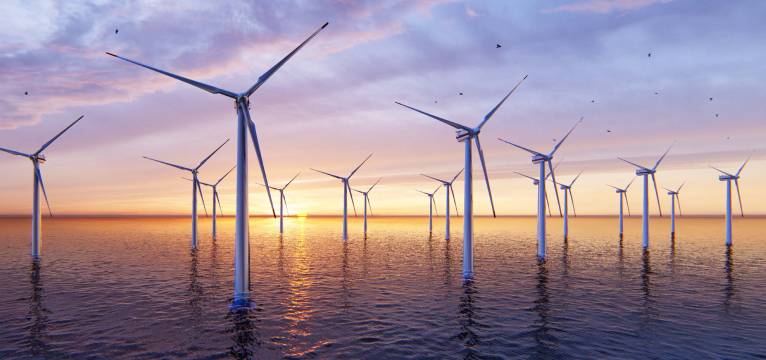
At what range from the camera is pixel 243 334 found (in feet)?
102

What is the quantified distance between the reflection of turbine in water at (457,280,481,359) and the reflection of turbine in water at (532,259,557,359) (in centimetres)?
424

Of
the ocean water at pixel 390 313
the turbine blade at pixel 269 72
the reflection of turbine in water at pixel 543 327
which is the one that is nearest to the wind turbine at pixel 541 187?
the ocean water at pixel 390 313

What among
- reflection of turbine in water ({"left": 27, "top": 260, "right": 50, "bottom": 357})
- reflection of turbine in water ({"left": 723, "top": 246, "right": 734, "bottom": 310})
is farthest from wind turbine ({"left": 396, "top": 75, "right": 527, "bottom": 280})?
reflection of turbine in water ({"left": 27, "top": 260, "right": 50, "bottom": 357})

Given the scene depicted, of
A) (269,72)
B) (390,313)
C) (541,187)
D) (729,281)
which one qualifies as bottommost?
(729,281)

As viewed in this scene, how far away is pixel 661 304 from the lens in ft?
134

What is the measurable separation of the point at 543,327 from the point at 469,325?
6.10 m

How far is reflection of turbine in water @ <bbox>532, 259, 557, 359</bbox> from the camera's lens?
27.0 metres

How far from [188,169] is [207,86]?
6537cm

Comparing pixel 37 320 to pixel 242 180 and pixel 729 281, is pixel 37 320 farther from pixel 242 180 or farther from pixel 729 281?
pixel 729 281

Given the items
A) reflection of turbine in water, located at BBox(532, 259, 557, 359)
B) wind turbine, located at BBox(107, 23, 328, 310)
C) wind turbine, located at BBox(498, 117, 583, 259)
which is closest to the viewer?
reflection of turbine in water, located at BBox(532, 259, 557, 359)

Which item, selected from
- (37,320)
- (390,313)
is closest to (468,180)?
(390,313)

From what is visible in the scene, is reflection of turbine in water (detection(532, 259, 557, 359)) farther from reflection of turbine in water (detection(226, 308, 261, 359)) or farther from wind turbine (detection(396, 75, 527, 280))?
reflection of turbine in water (detection(226, 308, 261, 359))

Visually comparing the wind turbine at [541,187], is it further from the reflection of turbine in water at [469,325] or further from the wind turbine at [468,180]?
the reflection of turbine in water at [469,325]

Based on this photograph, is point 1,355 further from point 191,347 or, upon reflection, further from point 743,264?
point 743,264
